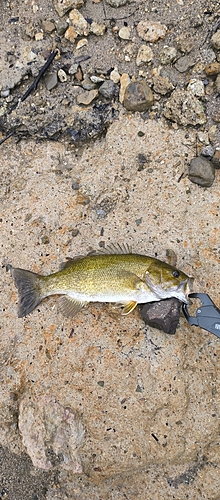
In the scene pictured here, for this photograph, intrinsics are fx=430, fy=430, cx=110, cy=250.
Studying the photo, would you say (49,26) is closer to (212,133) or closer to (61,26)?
(61,26)

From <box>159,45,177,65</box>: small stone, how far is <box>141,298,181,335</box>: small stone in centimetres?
263

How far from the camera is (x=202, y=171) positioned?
452 centimetres

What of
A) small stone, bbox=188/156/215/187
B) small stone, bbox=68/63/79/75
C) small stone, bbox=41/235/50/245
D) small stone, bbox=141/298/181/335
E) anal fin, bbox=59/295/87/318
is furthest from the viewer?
small stone, bbox=68/63/79/75

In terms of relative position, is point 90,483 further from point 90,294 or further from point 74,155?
point 74,155

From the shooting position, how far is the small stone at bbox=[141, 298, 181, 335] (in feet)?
13.2

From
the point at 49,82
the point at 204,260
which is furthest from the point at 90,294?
the point at 49,82

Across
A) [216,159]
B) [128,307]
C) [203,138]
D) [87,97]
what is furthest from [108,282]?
[87,97]

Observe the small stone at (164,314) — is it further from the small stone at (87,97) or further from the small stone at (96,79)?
the small stone at (96,79)

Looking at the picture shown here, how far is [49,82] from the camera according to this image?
16.2 ft

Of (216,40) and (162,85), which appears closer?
(216,40)

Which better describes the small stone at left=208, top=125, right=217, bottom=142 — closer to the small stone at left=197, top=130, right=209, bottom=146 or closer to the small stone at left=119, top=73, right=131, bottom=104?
the small stone at left=197, top=130, right=209, bottom=146

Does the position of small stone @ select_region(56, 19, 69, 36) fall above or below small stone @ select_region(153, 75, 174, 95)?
above

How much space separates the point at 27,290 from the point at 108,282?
0.85 meters

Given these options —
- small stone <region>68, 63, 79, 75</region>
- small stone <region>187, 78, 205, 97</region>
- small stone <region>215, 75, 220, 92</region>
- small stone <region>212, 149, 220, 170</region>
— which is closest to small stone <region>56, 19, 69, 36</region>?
small stone <region>68, 63, 79, 75</region>
